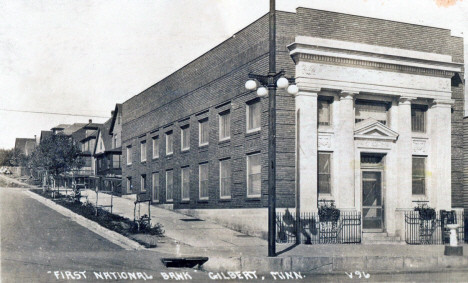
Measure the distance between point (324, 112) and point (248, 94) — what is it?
3.26 metres

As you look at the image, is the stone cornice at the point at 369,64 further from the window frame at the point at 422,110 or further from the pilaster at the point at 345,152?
the window frame at the point at 422,110

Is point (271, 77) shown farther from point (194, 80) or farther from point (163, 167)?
point (163, 167)

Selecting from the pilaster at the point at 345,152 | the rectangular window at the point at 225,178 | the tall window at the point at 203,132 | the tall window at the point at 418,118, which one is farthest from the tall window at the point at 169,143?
the tall window at the point at 418,118

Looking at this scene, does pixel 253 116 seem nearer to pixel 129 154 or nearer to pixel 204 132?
pixel 204 132

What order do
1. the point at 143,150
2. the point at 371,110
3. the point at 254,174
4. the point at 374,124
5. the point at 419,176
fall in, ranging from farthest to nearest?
the point at 143,150
the point at 419,176
the point at 371,110
the point at 254,174
the point at 374,124

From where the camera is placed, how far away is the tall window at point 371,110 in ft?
73.2

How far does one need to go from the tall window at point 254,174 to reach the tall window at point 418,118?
22.9 feet

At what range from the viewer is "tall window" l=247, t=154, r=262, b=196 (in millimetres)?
22125

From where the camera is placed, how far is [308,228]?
20156 millimetres

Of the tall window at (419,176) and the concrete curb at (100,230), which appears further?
the tall window at (419,176)

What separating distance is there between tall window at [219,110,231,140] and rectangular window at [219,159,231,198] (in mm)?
1178

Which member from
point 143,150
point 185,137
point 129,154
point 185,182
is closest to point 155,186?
point 143,150

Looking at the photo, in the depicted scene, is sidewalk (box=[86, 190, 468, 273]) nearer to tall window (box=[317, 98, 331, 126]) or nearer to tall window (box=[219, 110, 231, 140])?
tall window (box=[219, 110, 231, 140])

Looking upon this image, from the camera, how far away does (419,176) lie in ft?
75.8
